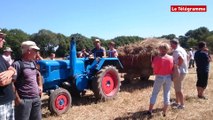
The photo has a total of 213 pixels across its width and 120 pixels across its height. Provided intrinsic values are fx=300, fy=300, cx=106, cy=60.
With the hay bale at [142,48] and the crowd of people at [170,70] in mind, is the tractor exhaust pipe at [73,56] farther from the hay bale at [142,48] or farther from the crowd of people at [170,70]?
the hay bale at [142,48]

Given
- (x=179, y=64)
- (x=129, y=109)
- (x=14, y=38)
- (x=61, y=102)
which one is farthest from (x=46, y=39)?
(x=179, y=64)

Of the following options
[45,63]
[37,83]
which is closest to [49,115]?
[45,63]

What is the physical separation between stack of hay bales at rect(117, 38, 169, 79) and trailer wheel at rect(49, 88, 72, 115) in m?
4.57

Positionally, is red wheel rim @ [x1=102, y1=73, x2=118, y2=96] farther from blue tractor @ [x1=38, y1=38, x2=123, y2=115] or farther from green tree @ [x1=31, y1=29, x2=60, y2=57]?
green tree @ [x1=31, y1=29, x2=60, y2=57]

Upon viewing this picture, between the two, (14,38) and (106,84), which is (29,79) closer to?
(106,84)

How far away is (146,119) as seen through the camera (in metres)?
6.69

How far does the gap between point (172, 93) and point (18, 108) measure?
6.56 meters

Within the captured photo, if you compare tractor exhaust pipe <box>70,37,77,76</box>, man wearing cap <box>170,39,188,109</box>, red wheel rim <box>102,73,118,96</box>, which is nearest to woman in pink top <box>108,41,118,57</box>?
red wheel rim <box>102,73,118,96</box>

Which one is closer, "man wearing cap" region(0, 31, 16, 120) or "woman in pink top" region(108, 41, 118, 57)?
"man wearing cap" region(0, 31, 16, 120)

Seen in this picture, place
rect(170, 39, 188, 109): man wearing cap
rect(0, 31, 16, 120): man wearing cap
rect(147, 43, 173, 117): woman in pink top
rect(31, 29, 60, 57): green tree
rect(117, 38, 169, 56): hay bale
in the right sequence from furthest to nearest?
rect(31, 29, 60, 57): green tree < rect(117, 38, 169, 56): hay bale < rect(170, 39, 188, 109): man wearing cap < rect(147, 43, 173, 117): woman in pink top < rect(0, 31, 16, 120): man wearing cap

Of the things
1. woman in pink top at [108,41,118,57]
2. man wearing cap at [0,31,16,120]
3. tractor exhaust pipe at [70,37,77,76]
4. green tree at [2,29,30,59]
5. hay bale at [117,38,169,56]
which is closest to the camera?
man wearing cap at [0,31,16,120]

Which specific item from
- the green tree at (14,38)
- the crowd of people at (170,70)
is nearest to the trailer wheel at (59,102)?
the crowd of people at (170,70)

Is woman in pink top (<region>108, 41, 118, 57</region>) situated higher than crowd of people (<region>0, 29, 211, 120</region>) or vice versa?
woman in pink top (<region>108, 41, 118, 57</region>)

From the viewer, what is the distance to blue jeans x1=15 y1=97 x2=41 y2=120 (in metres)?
4.51
